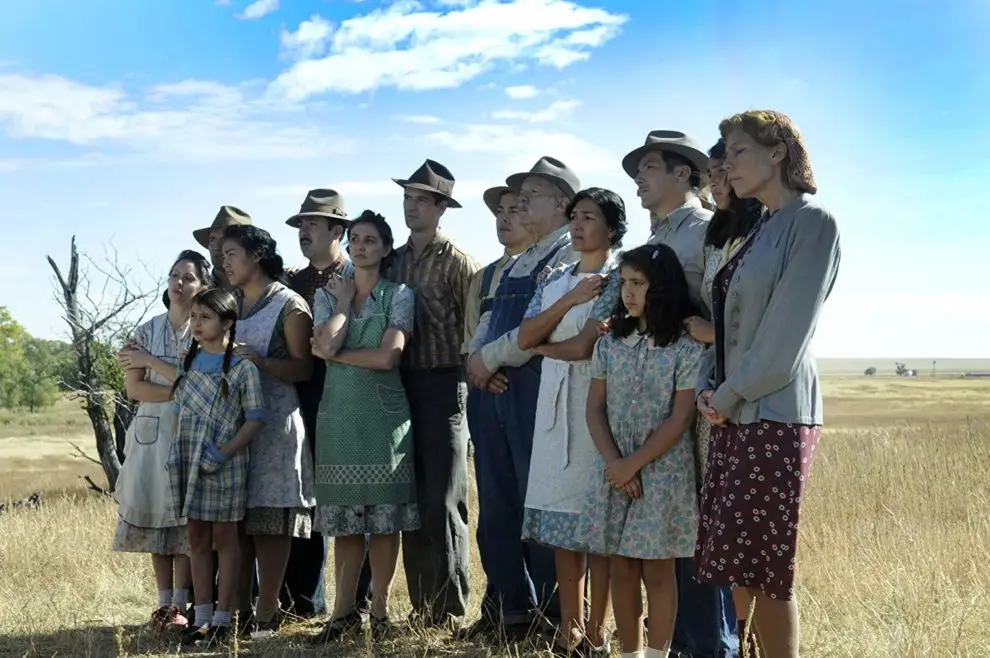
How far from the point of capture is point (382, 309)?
5.80 meters

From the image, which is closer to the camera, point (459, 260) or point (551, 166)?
point (551, 166)

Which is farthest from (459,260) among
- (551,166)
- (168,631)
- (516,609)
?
(168,631)

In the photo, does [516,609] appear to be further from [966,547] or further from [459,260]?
[966,547]

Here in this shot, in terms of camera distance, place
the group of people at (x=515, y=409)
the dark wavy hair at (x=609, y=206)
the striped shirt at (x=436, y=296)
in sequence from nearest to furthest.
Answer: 1. the group of people at (x=515, y=409)
2. the dark wavy hair at (x=609, y=206)
3. the striped shirt at (x=436, y=296)

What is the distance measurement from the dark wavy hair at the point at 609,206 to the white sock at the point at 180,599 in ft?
9.66

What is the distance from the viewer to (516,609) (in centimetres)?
539


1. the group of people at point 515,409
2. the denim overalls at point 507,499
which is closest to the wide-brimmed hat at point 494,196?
the group of people at point 515,409

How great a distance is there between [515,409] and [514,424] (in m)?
0.07

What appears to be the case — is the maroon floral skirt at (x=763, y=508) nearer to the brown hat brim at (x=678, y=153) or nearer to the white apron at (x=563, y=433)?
the white apron at (x=563, y=433)

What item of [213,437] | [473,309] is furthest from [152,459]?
[473,309]

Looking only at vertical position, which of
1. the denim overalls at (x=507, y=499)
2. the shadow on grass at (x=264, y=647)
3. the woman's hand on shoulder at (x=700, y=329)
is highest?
the woman's hand on shoulder at (x=700, y=329)

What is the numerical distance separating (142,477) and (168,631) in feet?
2.68

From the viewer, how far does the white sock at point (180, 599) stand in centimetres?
599

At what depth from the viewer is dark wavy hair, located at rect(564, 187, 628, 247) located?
4.95m
